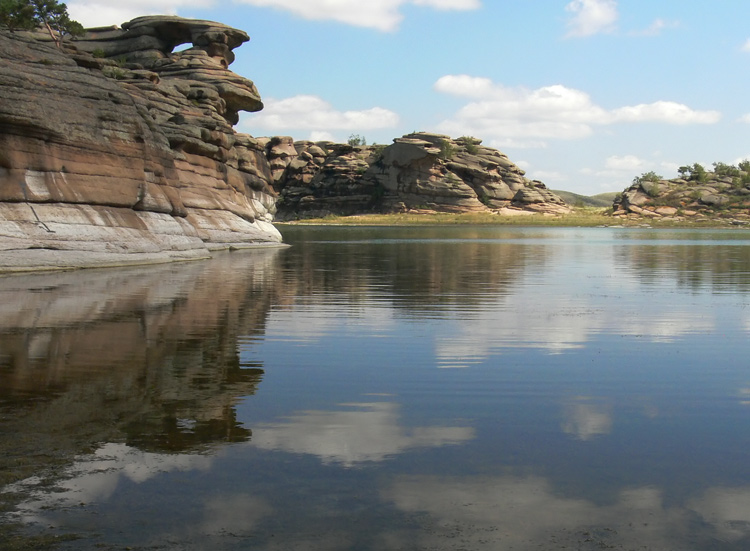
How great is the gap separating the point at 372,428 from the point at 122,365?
5296mm

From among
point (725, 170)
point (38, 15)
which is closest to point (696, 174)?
point (725, 170)

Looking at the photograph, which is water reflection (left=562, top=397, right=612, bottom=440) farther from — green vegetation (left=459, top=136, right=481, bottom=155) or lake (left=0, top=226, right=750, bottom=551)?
green vegetation (left=459, top=136, right=481, bottom=155)

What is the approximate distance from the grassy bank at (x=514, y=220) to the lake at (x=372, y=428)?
5218 inches

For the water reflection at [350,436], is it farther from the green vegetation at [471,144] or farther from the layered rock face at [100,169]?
the green vegetation at [471,144]

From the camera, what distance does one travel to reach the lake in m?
6.17

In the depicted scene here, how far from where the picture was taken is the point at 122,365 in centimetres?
1244

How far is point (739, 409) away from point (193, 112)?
5178 cm

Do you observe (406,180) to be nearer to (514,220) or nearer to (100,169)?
(514,220)

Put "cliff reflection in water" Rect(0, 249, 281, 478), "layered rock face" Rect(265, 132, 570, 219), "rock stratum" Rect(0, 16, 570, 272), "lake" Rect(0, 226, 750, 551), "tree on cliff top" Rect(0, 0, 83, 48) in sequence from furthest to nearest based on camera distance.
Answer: "layered rock face" Rect(265, 132, 570, 219) → "tree on cliff top" Rect(0, 0, 83, 48) → "rock stratum" Rect(0, 16, 570, 272) → "cliff reflection in water" Rect(0, 249, 281, 478) → "lake" Rect(0, 226, 750, 551)

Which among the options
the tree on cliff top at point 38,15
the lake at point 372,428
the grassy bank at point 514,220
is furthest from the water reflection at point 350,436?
the grassy bank at point 514,220

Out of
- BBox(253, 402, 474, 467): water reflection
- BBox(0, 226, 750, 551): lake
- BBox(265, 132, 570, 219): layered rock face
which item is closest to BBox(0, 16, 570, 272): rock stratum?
BBox(0, 226, 750, 551): lake

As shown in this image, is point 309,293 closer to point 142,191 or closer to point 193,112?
point 142,191

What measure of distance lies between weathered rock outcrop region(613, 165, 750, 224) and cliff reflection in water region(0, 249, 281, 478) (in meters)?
143

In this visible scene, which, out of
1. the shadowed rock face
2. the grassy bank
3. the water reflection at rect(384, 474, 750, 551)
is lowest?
the water reflection at rect(384, 474, 750, 551)
